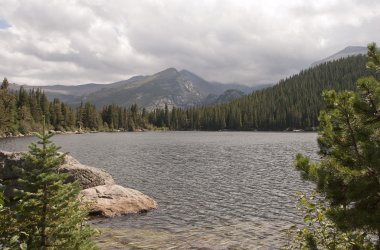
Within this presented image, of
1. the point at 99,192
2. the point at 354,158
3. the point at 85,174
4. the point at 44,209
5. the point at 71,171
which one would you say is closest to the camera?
the point at 354,158

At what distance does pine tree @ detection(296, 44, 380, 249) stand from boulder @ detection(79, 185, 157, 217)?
2093 cm

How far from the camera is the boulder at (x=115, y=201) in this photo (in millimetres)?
26766

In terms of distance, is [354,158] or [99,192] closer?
[354,158]

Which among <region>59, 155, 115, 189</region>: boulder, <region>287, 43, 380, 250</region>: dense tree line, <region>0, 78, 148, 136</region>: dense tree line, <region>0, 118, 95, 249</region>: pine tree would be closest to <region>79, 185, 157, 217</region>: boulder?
<region>59, 155, 115, 189</region>: boulder

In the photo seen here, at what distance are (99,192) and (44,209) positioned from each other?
17.7 meters

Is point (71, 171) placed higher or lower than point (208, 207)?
higher

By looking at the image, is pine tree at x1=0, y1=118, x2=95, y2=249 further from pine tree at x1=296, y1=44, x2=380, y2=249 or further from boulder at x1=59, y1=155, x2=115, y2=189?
boulder at x1=59, y1=155, x2=115, y2=189

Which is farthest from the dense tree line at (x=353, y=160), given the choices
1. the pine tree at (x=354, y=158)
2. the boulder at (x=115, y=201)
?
the boulder at (x=115, y=201)

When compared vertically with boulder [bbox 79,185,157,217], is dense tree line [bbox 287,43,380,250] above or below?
above

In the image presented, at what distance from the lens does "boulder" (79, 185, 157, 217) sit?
26766 mm

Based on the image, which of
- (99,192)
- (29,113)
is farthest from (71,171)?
(29,113)

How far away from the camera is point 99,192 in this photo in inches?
1107

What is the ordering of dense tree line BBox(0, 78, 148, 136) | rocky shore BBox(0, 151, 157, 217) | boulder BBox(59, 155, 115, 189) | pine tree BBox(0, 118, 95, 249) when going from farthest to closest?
dense tree line BBox(0, 78, 148, 136), boulder BBox(59, 155, 115, 189), rocky shore BBox(0, 151, 157, 217), pine tree BBox(0, 118, 95, 249)

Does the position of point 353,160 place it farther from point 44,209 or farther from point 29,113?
point 29,113
